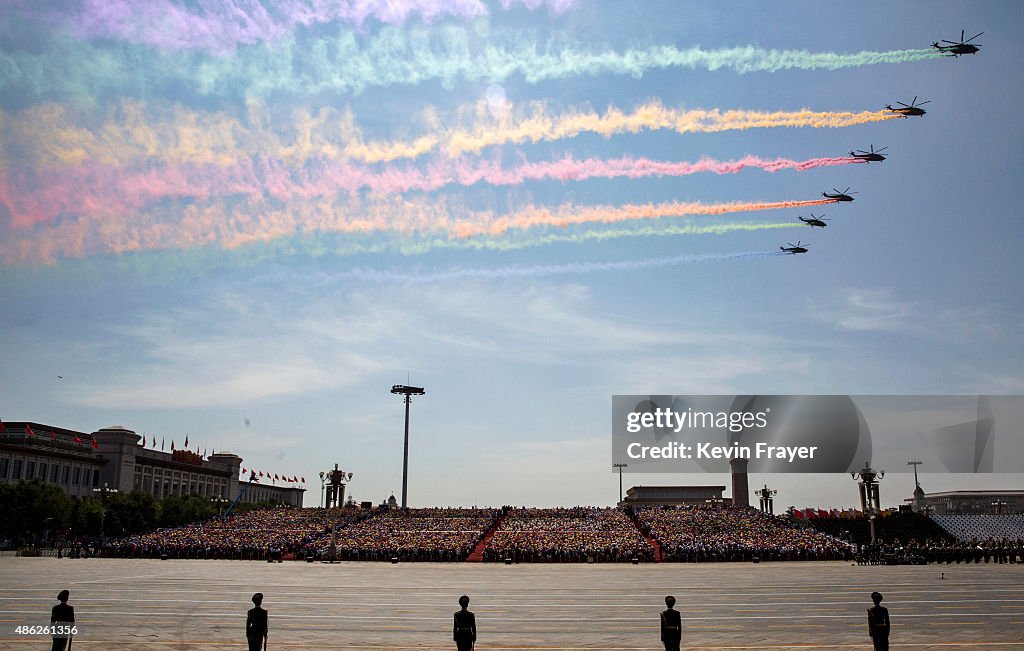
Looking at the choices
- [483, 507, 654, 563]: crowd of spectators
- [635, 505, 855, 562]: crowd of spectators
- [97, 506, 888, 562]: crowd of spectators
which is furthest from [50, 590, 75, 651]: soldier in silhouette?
[635, 505, 855, 562]: crowd of spectators

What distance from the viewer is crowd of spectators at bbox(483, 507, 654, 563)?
62812 millimetres

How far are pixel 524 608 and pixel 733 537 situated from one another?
1675 inches

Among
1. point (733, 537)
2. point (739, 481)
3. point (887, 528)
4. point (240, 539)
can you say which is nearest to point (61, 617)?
point (733, 537)

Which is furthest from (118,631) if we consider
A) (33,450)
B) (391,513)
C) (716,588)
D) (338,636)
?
(33,450)

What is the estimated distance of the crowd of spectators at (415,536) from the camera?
64250mm

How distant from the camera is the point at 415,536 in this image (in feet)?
225

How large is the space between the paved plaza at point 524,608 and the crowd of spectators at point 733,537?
16.4m

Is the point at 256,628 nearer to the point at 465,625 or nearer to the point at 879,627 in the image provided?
the point at 465,625

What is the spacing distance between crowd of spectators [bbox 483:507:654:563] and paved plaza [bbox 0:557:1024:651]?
16980 mm

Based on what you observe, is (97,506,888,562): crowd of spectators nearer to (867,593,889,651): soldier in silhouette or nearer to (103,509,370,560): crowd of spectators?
(103,509,370,560): crowd of spectators

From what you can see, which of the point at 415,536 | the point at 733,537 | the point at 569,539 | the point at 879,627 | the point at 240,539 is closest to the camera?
the point at 879,627

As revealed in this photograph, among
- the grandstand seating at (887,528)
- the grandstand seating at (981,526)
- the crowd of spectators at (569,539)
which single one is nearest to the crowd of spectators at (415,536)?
the crowd of spectators at (569,539)

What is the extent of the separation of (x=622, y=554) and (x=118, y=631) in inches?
1811

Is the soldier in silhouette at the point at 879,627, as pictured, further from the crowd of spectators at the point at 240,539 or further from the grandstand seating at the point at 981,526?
the grandstand seating at the point at 981,526
